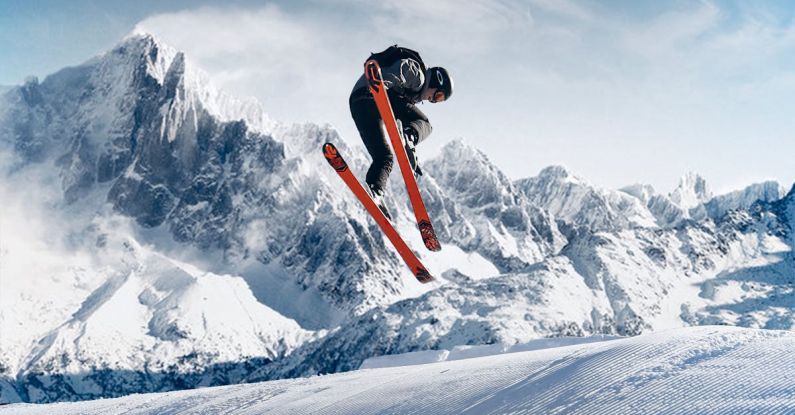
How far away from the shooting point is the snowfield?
17.3m

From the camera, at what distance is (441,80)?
1794 cm

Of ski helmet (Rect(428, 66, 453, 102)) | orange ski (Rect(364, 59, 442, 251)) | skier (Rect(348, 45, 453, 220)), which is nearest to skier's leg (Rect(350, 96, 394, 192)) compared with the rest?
skier (Rect(348, 45, 453, 220))

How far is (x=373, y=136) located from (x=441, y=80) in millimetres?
2249

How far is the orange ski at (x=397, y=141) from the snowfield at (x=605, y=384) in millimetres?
5225

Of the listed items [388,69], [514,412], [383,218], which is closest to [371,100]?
[388,69]

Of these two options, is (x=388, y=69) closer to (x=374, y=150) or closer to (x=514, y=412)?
(x=374, y=150)

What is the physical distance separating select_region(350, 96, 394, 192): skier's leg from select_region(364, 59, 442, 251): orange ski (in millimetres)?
207

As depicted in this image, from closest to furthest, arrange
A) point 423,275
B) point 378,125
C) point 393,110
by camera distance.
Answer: point 378,125
point 393,110
point 423,275

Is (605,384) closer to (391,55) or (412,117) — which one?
(412,117)

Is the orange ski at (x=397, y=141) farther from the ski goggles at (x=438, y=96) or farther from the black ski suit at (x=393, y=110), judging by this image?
the ski goggles at (x=438, y=96)

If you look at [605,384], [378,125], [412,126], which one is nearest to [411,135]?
[412,126]

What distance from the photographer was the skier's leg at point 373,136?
1797 cm

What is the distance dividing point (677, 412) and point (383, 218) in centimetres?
941

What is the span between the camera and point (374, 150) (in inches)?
723
